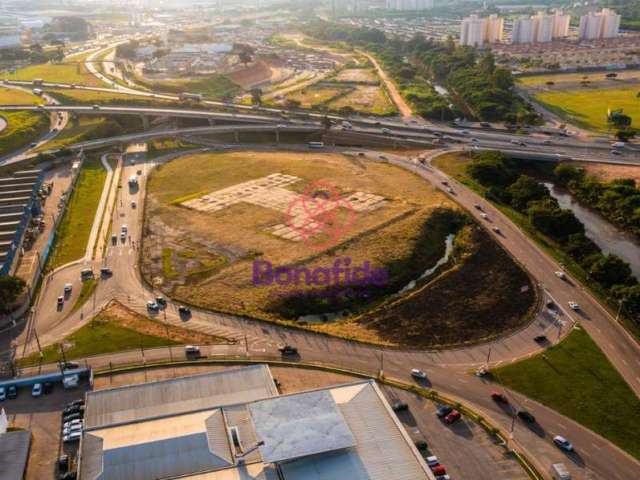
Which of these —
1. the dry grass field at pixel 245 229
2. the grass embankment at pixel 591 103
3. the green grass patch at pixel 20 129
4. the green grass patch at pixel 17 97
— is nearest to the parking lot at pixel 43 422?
the dry grass field at pixel 245 229

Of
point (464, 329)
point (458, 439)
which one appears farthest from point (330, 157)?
point (458, 439)

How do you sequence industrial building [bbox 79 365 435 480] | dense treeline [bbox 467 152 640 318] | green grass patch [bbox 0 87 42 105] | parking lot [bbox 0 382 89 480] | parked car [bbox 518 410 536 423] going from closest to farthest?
1. industrial building [bbox 79 365 435 480]
2. parking lot [bbox 0 382 89 480]
3. parked car [bbox 518 410 536 423]
4. dense treeline [bbox 467 152 640 318]
5. green grass patch [bbox 0 87 42 105]

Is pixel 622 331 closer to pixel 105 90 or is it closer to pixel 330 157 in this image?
pixel 330 157

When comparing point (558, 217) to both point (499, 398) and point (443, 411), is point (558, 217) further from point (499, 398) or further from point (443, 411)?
point (443, 411)

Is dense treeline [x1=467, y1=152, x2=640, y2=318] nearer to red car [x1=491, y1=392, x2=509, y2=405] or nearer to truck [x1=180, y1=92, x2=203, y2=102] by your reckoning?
red car [x1=491, y1=392, x2=509, y2=405]

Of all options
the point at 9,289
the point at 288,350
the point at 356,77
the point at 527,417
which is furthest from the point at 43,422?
the point at 356,77

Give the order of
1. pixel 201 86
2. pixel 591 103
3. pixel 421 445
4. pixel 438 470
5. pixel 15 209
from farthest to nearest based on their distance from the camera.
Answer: pixel 201 86
pixel 591 103
pixel 15 209
pixel 421 445
pixel 438 470

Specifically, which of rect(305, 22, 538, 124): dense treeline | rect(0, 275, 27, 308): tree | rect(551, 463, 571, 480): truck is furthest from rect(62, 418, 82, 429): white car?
rect(305, 22, 538, 124): dense treeline
